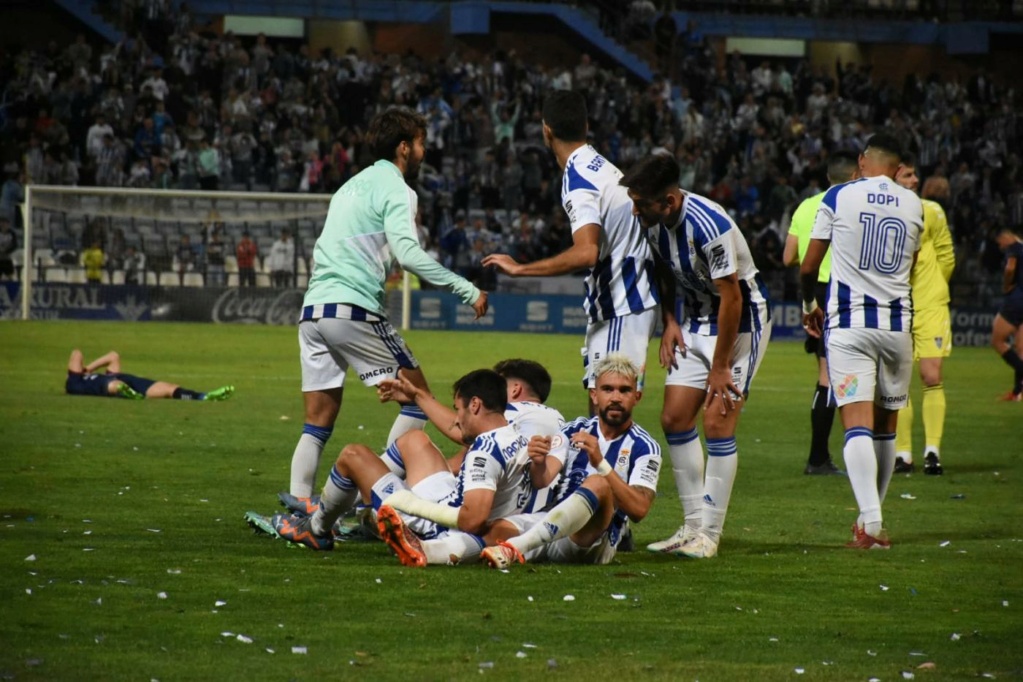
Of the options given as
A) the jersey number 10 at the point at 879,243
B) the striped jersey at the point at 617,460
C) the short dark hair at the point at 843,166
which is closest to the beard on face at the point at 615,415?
the striped jersey at the point at 617,460

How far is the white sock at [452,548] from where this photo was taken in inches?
267

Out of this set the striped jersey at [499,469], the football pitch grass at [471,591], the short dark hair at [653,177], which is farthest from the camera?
the short dark hair at [653,177]

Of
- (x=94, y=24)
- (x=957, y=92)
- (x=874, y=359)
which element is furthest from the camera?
(x=957, y=92)

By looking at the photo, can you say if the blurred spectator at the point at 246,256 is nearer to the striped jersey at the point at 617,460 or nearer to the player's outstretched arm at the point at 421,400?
the player's outstretched arm at the point at 421,400

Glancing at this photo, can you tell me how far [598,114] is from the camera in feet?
122

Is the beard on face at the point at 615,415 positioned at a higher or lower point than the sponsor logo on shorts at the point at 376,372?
lower

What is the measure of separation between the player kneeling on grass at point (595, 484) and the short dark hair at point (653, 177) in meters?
0.80

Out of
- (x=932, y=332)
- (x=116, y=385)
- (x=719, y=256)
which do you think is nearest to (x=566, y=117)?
(x=719, y=256)

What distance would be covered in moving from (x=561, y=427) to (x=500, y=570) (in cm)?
95

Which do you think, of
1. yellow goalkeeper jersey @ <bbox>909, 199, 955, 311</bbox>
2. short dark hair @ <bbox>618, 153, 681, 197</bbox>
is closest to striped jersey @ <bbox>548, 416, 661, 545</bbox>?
short dark hair @ <bbox>618, 153, 681, 197</bbox>

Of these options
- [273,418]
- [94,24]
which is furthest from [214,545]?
[94,24]

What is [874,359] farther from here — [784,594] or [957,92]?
[957,92]

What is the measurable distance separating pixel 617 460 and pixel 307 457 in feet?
5.75

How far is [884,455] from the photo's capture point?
8203mm
